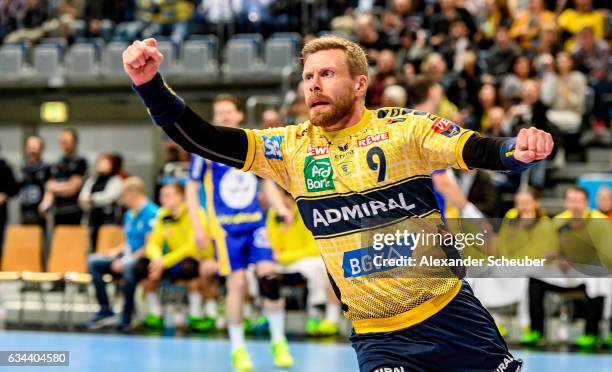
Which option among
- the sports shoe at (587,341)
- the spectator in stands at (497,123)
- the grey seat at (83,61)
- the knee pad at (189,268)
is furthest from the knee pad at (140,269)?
the grey seat at (83,61)

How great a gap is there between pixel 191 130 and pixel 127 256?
8444 millimetres

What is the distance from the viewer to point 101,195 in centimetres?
1366

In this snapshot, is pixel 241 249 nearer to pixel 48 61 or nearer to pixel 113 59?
pixel 113 59

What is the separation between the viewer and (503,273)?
430 centimetres

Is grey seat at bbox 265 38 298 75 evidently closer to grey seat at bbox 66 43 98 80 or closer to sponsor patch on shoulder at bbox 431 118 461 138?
grey seat at bbox 66 43 98 80

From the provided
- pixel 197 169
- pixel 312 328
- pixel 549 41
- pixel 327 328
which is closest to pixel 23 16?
pixel 549 41

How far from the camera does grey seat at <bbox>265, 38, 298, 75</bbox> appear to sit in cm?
1686

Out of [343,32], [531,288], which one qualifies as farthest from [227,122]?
[343,32]

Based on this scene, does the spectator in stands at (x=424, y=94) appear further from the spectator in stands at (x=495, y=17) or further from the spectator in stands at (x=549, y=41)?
the spectator in stands at (x=495, y=17)

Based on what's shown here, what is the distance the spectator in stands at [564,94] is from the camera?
13406mm

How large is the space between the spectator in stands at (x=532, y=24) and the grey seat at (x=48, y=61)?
815cm

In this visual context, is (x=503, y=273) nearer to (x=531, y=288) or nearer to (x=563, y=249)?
(x=563, y=249)

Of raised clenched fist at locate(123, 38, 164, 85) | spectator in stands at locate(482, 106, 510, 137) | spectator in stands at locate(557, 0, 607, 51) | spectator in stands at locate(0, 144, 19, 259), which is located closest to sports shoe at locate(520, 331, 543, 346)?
spectator in stands at locate(482, 106, 510, 137)

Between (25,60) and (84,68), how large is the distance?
4.90 ft
